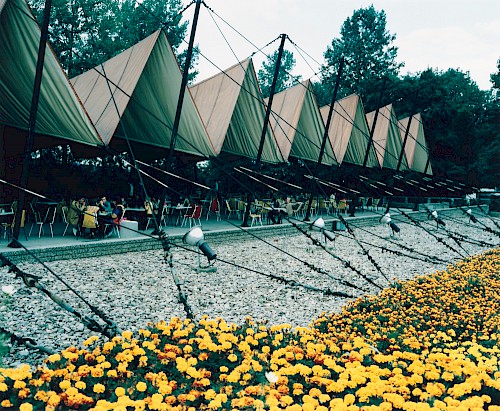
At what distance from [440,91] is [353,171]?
1400 cm

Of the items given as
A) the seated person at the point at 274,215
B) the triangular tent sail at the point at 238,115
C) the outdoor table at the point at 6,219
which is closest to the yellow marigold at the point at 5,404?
the outdoor table at the point at 6,219

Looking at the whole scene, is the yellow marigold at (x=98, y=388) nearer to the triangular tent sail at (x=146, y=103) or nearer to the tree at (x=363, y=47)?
the triangular tent sail at (x=146, y=103)

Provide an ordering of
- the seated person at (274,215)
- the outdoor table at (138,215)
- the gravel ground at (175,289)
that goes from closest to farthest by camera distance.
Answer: the gravel ground at (175,289) < the outdoor table at (138,215) < the seated person at (274,215)

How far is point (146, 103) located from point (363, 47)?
43.9 metres

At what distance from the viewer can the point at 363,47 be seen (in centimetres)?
4997

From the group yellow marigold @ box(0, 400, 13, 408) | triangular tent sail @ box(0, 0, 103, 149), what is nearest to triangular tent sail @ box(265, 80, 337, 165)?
triangular tent sail @ box(0, 0, 103, 149)

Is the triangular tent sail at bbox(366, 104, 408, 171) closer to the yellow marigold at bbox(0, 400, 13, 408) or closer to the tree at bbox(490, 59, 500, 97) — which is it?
the tree at bbox(490, 59, 500, 97)

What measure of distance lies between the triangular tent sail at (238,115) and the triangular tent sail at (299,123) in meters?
1.54

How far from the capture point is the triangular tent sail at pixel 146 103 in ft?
40.0

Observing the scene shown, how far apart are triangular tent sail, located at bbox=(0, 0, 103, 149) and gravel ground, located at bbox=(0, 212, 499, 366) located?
10.3 ft

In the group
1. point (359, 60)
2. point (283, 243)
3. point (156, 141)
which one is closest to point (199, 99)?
point (156, 141)

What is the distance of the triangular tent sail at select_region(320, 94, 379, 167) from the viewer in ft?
71.6

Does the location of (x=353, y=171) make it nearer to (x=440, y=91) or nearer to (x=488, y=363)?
(x=440, y=91)

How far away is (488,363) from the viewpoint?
3.24m
